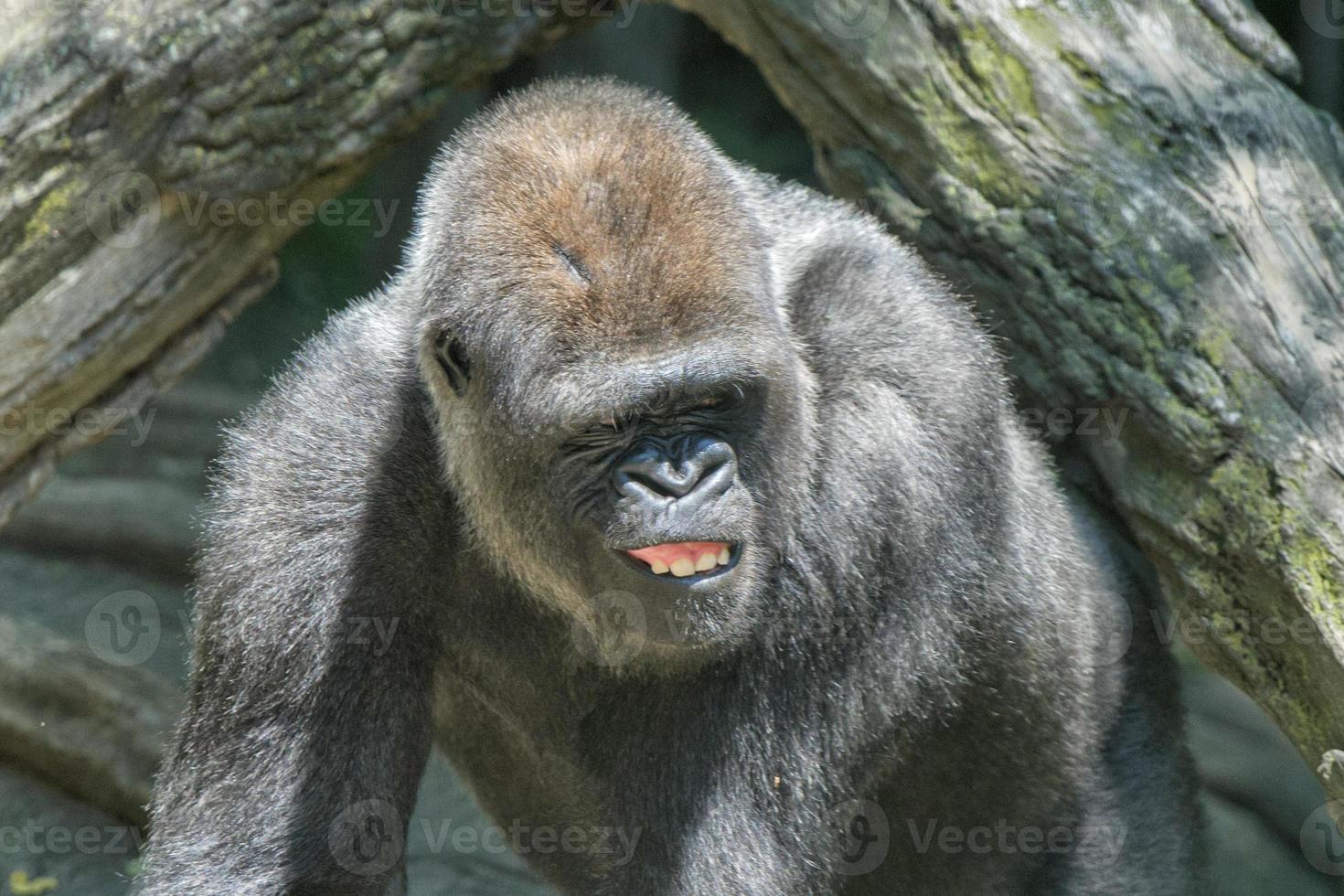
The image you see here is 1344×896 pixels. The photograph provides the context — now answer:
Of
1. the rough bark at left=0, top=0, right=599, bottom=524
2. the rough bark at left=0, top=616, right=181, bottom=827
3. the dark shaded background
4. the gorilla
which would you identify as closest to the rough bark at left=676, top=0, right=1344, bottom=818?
the gorilla

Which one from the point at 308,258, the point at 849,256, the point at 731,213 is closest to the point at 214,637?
the point at 731,213

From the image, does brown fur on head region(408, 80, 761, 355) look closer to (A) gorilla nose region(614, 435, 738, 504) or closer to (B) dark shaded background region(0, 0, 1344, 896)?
(A) gorilla nose region(614, 435, 738, 504)

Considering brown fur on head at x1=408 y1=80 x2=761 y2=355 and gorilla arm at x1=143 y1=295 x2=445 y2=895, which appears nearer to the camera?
brown fur on head at x1=408 y1=80 x2=761 y2=355

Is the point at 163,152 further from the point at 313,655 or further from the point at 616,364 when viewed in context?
the point at 616,364

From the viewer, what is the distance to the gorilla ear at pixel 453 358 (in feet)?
11.3

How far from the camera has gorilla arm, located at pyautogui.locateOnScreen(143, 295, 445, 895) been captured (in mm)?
3580

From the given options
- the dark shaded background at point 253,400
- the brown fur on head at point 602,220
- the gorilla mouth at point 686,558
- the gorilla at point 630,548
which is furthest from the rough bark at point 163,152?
the gorilla mouth at point 686,558

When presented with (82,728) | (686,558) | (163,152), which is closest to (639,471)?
(686,558)

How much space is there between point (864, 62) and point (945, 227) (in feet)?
2.01

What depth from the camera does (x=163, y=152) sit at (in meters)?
4.56

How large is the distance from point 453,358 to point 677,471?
68 centimetres

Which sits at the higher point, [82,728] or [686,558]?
[686,558]

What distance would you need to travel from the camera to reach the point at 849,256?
13.1 feet

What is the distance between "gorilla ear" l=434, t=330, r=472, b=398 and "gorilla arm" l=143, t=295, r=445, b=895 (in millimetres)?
344
